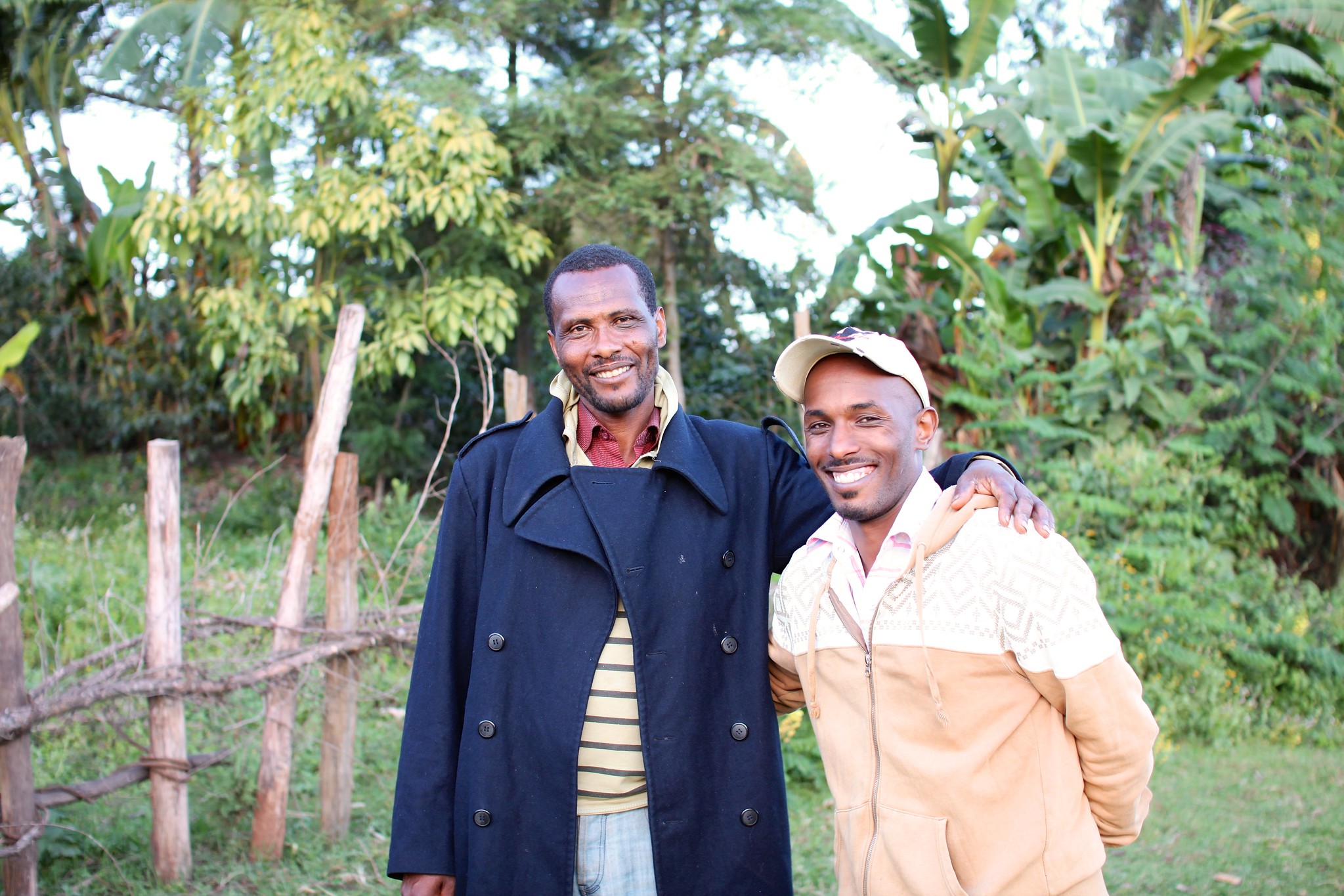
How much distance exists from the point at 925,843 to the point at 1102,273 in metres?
7.24

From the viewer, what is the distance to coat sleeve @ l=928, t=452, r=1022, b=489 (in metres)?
2.09

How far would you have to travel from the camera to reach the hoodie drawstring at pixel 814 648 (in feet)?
6.27

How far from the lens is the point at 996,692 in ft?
5.74

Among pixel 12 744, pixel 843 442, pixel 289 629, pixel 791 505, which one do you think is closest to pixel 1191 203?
pixel 791 505

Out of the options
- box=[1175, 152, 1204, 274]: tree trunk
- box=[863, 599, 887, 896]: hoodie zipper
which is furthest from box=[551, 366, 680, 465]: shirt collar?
box=[1175, 152, 1204, 274]: tree trunk

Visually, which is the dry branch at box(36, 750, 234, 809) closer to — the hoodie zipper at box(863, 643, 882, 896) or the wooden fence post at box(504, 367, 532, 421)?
the wooden fence post at box(504, 367, 532, 421)

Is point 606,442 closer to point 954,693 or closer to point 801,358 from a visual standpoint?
point 801,358

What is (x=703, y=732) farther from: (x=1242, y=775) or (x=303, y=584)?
(x=1242, y=775)

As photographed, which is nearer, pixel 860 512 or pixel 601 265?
pixel 860 512

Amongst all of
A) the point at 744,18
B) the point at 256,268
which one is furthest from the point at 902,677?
the point at 256,268

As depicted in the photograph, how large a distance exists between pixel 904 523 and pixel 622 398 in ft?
2.15

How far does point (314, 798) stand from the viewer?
486 centimetres

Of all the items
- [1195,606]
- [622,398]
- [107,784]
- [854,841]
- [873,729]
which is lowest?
[107,784]

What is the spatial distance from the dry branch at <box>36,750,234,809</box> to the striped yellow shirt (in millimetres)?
2480
